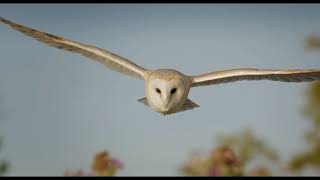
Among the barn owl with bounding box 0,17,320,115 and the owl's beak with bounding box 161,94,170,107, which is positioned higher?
the barn owl with bounding box 0,17,320,115

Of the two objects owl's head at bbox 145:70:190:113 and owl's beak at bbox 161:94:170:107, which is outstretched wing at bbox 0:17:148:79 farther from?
owl's beak at bbox 161:94:170:107

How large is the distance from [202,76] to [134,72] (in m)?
0.58

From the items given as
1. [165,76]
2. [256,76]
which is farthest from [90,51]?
[256,76]

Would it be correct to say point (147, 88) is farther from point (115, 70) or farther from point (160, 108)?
point (115, 70)

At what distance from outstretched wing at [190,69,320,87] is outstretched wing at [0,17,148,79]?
20.0 inches

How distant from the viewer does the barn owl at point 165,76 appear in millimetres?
4035

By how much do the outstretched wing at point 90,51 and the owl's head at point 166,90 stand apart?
0.30m

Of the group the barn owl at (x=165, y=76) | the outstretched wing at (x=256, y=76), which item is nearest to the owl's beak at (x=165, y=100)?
the barn owl at (x=165, y=76)

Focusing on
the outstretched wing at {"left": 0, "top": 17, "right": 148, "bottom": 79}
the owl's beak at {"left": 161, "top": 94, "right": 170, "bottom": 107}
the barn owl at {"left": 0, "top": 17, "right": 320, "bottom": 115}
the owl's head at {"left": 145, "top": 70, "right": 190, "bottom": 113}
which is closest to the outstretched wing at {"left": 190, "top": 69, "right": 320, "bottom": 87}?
the barn owl at {"left": 0, "top": 17, "right": 320, "bottom": 115}

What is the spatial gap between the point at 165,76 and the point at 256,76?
2.41 feet

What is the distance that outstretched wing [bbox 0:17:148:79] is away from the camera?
4.44 metres

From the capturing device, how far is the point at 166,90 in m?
4.00

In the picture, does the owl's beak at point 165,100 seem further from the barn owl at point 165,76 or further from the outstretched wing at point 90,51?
the outstretched wing at point 90,51

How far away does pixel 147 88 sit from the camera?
4.15 meters
